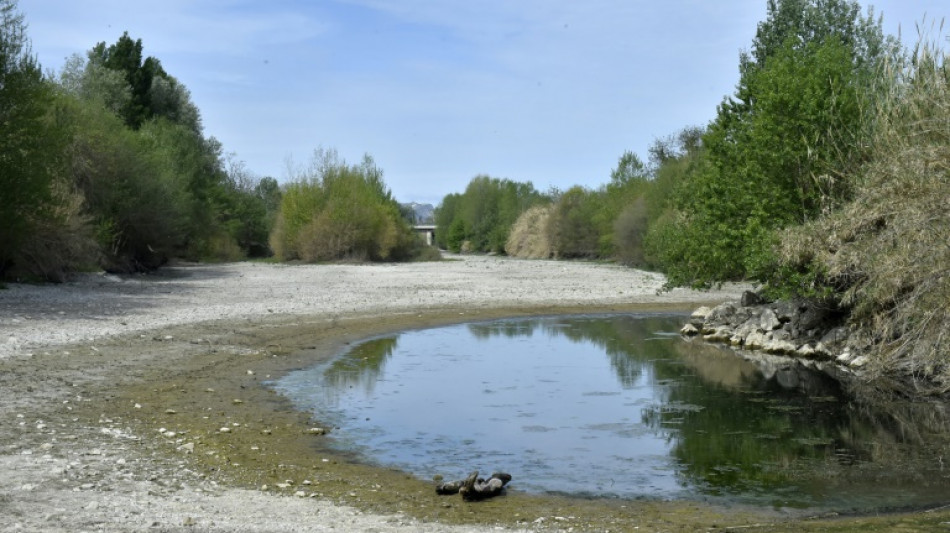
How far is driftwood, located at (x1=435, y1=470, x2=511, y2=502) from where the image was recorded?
11.0 meters

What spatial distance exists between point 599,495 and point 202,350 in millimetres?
13719

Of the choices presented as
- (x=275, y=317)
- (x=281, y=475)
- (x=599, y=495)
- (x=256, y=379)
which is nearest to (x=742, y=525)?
(x=599, y=495)

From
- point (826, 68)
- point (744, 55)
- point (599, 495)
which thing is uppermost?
point (744, 55)

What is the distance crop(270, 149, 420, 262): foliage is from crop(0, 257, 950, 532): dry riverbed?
1753 inches

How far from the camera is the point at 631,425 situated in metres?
16.0

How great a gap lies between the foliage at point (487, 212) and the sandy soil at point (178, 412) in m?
88.4

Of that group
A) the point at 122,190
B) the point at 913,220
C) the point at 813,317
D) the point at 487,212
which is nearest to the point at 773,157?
the point at 813,317

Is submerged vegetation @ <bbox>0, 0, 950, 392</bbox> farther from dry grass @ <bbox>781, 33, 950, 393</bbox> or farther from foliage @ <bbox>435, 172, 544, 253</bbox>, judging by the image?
foliage @ <bbox>435, 172, 544, 253</bbox>

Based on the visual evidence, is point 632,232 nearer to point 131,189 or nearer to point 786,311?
point 131,189

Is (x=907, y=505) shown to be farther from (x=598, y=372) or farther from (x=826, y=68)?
(x=826, y=68)

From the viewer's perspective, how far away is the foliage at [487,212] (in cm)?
12738

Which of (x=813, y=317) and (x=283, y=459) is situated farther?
(x=813, y=317)

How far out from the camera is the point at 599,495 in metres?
11.4

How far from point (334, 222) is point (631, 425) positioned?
62323 millimetres
